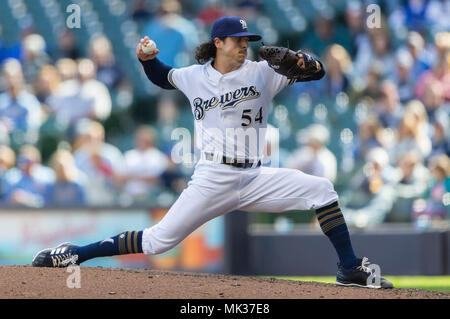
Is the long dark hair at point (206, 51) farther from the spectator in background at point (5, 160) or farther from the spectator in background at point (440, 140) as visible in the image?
the spectator in background at point (5, 160)

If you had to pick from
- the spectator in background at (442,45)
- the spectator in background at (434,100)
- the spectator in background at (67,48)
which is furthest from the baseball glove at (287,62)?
the spectator in background at (67,48)

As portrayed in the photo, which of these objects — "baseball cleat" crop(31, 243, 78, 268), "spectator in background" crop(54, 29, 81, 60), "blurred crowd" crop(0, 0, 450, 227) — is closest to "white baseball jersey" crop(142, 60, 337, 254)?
"baseball cleat" crop(31, 243, 78, 268)

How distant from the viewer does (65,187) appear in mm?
9305

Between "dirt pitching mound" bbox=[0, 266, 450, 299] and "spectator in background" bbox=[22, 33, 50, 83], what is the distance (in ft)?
20.5

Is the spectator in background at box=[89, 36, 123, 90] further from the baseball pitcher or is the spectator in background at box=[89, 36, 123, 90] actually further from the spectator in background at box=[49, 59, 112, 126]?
the baseball pitcher

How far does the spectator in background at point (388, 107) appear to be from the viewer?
10.2m

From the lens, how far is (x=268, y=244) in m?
8.91

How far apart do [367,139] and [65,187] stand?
3.28 metres

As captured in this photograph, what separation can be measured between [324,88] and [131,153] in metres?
2.51

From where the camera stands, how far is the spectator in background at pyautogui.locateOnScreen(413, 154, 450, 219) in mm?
8789

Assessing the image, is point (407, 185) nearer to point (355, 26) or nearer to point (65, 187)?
point (355, 26)
